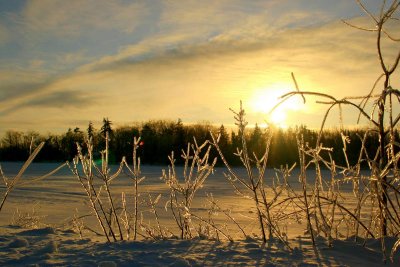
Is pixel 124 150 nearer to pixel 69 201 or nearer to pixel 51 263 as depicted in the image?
pixel 69 201

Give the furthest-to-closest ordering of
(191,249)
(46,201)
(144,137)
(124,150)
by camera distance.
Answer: (144,137) → (124,150) → (46,201) → (191,249)

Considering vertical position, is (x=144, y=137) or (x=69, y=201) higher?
(x=144, y=137)

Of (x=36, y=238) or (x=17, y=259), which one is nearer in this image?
(x=17, y=259)

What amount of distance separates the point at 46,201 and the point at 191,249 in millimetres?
10579

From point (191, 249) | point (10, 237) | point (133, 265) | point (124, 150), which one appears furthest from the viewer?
point (124, 150)

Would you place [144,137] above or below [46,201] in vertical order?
above

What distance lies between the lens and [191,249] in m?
3.09

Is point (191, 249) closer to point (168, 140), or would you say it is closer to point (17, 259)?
point (17, 259)

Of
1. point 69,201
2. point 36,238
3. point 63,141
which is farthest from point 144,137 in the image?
point 36,238

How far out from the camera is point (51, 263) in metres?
2.78

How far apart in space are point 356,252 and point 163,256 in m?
1.27

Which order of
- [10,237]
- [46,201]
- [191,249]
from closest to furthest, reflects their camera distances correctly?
[191,249] < [10,237] < [46,201]

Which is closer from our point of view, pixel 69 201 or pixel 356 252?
pixel 356 252

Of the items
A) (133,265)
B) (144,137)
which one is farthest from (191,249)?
(144,137)
